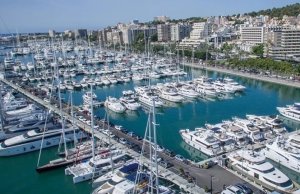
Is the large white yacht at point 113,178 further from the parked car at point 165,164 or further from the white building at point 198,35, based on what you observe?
the white building at point 198,35

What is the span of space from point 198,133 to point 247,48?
2183 inches

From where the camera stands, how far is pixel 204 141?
27.8 m

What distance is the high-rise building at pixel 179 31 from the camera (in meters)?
109

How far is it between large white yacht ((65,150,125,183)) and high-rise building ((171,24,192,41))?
87420mm

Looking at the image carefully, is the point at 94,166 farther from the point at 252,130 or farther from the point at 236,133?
the point at 252,130

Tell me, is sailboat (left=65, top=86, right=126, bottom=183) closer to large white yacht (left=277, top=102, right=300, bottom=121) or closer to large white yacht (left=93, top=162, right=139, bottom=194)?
large white yacht (left=93, top=162, right=139, bottom=194)

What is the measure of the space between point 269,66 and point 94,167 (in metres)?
41.6

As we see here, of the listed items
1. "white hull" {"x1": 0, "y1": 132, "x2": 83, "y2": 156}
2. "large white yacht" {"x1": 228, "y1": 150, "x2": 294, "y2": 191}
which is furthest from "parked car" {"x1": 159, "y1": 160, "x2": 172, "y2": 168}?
"white hull" {"x1": 0, "y1": 132, "x2": 83, "y2": 156}

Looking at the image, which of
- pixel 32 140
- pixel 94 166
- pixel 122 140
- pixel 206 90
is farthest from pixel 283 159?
pixel 206 90

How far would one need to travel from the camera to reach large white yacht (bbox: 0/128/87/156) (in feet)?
95.0

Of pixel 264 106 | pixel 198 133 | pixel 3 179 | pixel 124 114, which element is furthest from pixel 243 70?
pixel 3 179

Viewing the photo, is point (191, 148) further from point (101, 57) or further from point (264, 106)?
point (101, 57)

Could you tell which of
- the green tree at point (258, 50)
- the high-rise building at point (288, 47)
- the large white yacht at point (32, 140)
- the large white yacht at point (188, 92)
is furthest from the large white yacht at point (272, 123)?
the green tree at point (258, 50)

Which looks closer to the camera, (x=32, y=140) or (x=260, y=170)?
(x=260, y=170)
